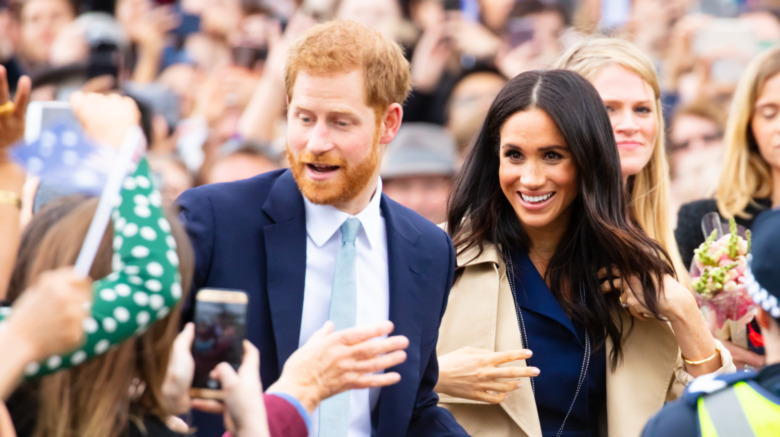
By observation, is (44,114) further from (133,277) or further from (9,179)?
(133,277)

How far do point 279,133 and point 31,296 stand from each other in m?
6.34

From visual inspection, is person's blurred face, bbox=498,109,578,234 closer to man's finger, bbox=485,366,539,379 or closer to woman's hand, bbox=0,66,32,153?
man's finger, bbox=485,366,539,379

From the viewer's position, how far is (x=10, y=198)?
293 cm

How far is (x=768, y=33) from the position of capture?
30.6ft

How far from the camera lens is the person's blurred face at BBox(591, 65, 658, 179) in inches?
198

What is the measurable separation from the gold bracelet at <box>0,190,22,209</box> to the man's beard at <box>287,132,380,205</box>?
1.09 meters

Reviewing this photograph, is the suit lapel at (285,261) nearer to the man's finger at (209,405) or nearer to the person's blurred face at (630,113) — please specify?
the man's finger at (209,405)

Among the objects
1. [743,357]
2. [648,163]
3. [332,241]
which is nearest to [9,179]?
[332,241]

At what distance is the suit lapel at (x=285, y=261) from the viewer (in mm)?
3686

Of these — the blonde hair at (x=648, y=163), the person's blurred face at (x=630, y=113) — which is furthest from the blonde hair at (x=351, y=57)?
the blonde hair at (x=648, y=163)

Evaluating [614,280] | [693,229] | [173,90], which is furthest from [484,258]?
[173,90]

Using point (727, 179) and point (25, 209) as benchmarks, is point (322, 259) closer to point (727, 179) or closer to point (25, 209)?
point (25, 209)

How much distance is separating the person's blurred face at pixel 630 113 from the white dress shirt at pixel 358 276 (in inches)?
58.7

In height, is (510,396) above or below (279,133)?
below
